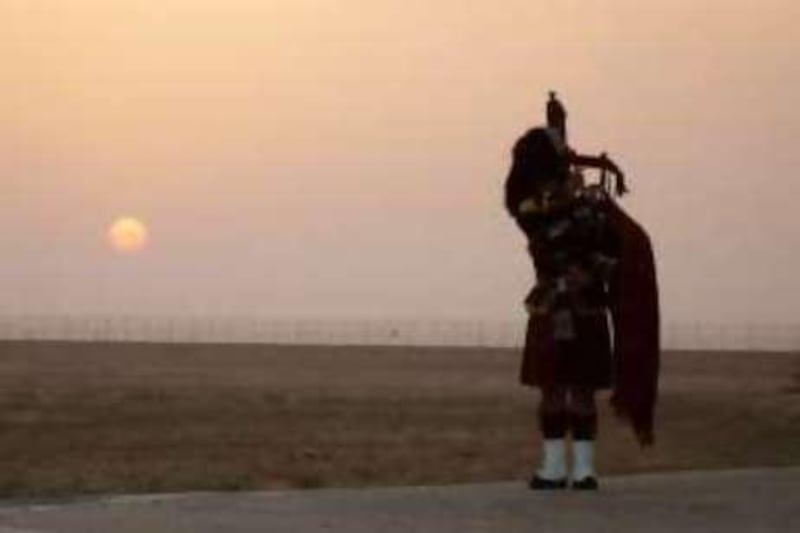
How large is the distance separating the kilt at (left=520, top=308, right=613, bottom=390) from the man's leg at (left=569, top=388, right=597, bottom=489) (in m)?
0.07

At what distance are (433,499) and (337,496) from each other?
0.53 m

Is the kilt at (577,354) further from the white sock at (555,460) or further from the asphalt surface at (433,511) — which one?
the asphalt surface at (433,511)

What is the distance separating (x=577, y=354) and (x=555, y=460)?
2.12ft

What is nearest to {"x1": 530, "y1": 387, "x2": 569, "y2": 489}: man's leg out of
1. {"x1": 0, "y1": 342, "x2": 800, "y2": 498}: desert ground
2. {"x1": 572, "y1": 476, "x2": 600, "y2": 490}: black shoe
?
{"x1": 572, "y1": 476, "x2": 600, "y2": 490}: black shoe

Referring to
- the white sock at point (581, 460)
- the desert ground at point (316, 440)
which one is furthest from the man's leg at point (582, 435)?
the desert ground at point (316, 440)

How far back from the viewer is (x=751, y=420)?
90.1ft

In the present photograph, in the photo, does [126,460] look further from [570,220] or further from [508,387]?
[508,387]

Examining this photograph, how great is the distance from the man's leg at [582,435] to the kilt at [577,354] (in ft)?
0.24

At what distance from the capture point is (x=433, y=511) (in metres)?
9.63

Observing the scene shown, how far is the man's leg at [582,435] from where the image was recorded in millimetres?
10906

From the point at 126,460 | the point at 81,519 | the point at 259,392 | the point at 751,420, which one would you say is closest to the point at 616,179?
the point at 81,519

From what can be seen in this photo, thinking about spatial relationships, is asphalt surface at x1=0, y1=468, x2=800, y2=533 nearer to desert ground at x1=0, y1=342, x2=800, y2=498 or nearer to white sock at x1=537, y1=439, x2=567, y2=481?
white sock at x1=537, y1=439, x2=567, y2=481

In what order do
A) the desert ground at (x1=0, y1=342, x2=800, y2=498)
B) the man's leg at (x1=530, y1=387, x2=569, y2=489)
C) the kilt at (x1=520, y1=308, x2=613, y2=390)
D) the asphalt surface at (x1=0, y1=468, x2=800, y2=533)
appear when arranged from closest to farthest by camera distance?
the asphalt surface at (x1=0, y1=468, x2=800, y2=533), the kilt at (x1=520, y1=308, x2=613, y2=390), the man's leg at (x1=530, y1=387, x2=569, y2=489), the desert ground at (x1=0, y1=342, x2=800, y2=498)

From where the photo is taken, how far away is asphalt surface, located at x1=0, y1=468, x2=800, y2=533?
895cm
